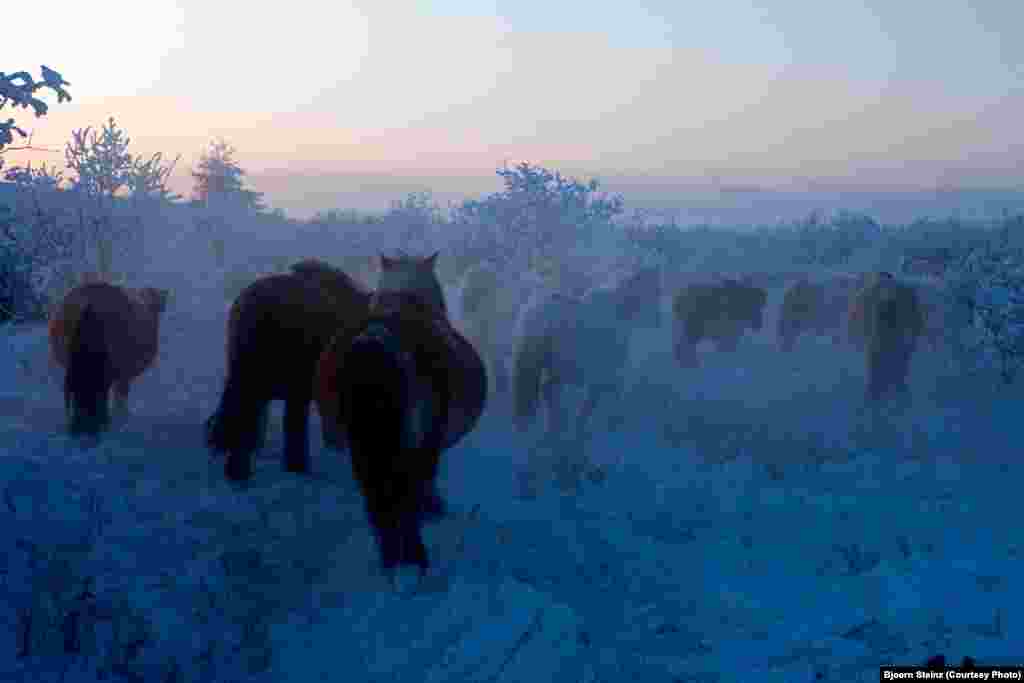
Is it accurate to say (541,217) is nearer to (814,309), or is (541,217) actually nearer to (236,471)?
(814,309)

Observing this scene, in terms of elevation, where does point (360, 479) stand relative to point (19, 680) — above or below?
above

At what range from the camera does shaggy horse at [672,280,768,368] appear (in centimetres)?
1823

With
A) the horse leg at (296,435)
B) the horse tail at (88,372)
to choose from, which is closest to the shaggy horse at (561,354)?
the horse leg at (296,435)

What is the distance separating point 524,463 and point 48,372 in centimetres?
640

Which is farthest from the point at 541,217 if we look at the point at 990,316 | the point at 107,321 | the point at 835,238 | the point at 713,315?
A: the point at 835,238

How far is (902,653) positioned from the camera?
4.82m

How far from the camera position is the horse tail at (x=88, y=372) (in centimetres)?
685

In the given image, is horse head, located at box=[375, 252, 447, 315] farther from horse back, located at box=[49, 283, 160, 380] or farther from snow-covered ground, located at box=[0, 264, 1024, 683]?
horse back, located at box=[49, 283, 160, 380]

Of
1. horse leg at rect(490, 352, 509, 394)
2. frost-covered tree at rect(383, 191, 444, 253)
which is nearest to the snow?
Result: horse leg at rect(490, 352, 509, 394)

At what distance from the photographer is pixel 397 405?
14.7 feet

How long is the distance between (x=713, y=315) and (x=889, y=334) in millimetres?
5151

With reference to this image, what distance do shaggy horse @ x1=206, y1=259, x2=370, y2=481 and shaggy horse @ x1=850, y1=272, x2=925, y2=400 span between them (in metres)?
10.8

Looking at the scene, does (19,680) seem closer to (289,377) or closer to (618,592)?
(289,377)

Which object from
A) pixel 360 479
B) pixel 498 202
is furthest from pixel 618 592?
pixel 498 202
